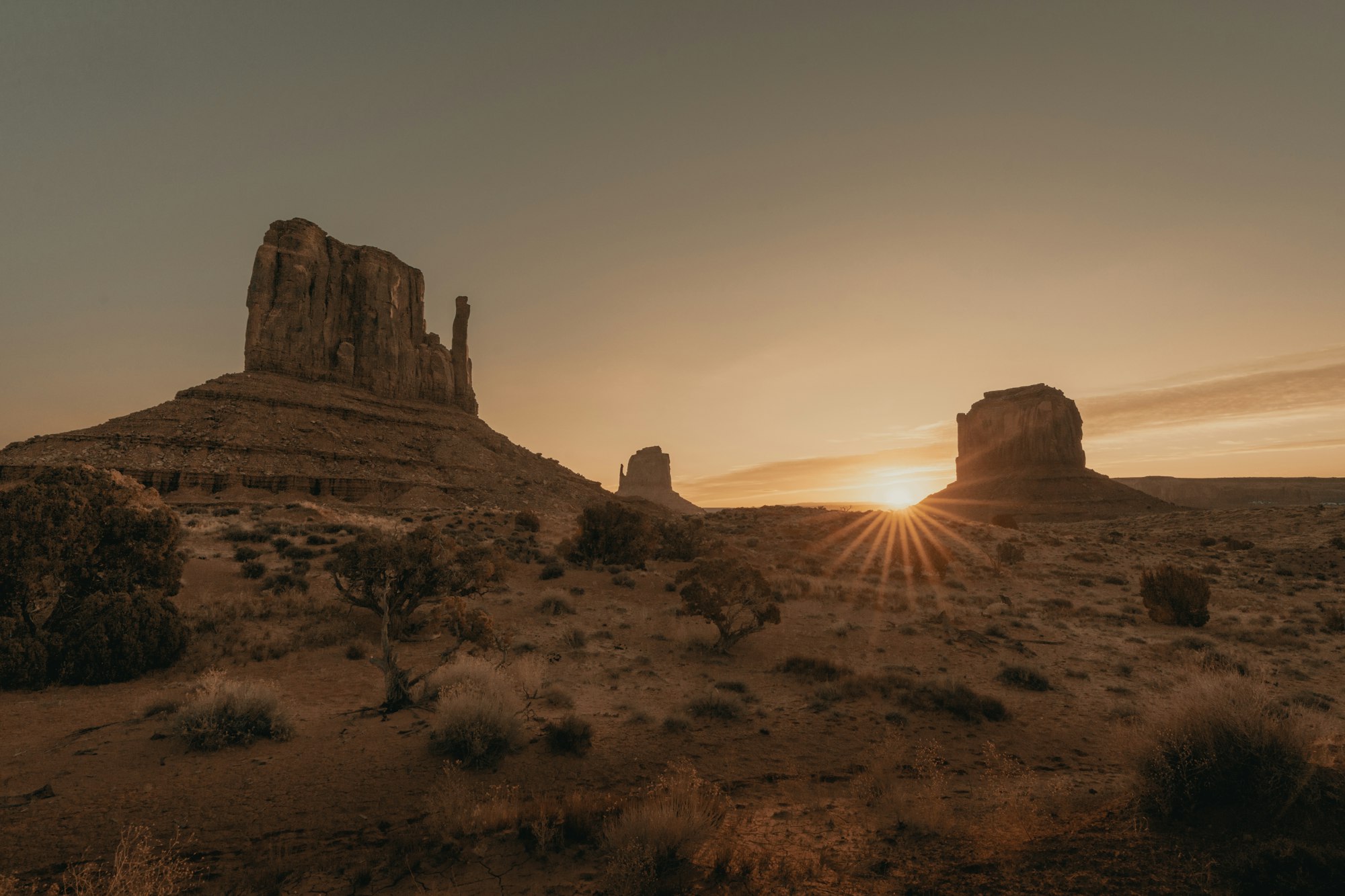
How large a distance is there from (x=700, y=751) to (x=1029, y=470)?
114973 millimetres

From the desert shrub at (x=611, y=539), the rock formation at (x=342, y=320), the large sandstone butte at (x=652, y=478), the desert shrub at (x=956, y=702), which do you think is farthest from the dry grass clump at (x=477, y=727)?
the large sandstone butte at (x=652, y=478)

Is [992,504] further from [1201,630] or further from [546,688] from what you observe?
[546,688]

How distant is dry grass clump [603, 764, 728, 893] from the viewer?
5.57 m

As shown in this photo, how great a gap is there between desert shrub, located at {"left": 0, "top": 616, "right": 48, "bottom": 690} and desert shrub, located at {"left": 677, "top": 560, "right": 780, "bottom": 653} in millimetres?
14806

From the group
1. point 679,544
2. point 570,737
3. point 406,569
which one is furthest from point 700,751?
point 679,544

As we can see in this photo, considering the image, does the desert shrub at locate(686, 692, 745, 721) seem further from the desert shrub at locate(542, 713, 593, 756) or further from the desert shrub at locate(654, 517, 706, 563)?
the desert shrub at locate(654, 517, 706, 563)

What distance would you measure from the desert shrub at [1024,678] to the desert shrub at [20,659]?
72.6 ft

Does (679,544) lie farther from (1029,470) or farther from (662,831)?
(1029,470)

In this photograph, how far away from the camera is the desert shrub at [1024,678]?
44.4 feet

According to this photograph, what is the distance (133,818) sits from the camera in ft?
21.4

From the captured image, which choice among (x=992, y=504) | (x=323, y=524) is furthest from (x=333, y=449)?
(x=992, y=504)

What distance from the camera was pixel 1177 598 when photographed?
2031cm

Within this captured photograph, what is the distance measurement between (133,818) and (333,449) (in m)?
59.6

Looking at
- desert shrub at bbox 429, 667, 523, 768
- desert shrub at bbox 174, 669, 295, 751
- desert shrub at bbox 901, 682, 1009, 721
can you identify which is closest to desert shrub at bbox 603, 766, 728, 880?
desert shrub at bbox 429, 667, 523, 768
